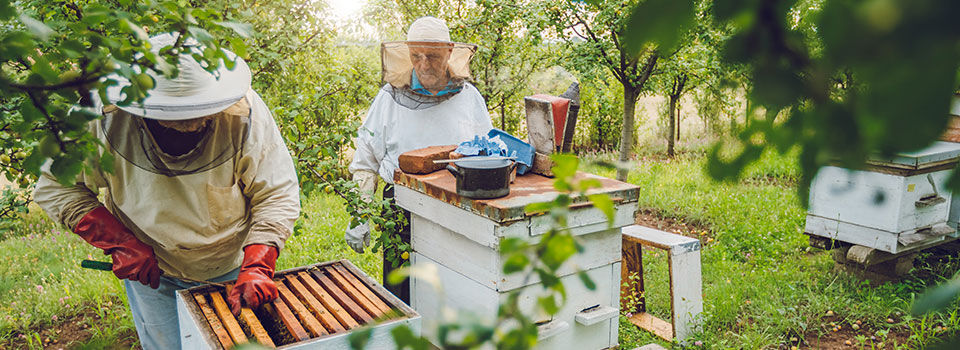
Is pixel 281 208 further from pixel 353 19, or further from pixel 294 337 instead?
pixel 353 19

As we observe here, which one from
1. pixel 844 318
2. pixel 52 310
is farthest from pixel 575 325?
pixel 52 310

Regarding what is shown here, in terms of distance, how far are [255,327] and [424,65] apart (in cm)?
178

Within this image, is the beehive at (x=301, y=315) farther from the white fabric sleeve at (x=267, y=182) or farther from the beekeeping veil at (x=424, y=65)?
the beekeeping veil at (x=424, y=65)

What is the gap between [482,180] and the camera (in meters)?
2.27

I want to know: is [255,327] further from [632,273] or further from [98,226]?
[632,273]

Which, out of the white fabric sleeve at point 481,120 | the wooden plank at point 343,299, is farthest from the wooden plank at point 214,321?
the white fabric sleeve at point 481,120

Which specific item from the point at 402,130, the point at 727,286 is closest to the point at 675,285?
the point at 727,286

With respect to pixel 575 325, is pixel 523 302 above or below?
above

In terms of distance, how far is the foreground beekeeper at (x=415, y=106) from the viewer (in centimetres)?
311

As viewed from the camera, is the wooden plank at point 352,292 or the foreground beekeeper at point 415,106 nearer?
the wooden plank at point 352,292

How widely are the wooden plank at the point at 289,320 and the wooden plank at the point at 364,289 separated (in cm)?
25

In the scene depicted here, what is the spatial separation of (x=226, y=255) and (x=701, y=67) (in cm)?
495

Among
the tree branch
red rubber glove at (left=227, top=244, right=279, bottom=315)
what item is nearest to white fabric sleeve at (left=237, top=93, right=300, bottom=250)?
red rubber glove at (left=227, top=244, right=279, bottom=315)

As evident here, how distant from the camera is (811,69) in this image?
15.1 inches
